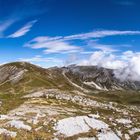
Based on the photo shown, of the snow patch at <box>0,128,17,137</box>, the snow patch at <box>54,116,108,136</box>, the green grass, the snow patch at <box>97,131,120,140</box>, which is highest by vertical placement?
the green grass

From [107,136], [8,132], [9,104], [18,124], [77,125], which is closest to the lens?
[8,132]

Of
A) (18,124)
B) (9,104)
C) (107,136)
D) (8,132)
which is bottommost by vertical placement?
(107,136)

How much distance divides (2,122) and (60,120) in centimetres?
1357

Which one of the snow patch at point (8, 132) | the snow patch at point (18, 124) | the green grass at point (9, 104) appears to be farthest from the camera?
the green grass at point (9, 104)

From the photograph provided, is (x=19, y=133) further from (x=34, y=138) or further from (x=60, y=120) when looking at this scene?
(x=60, y=120)

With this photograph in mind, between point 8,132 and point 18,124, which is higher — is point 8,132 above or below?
below

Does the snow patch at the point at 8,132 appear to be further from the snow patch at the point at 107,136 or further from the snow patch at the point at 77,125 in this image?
the snow patch at the point at 107,136

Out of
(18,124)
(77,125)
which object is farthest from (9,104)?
(77,125)

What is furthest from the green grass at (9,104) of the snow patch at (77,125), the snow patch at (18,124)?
the snow patch at (77,125)

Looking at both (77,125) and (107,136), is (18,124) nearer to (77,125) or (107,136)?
(77,125)

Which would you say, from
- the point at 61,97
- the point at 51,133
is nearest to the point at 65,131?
the point at 51,133

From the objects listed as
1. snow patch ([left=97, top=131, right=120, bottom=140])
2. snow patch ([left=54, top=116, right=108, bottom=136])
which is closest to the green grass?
snow patch ([left=54, top=116, right=108, bottom=136])

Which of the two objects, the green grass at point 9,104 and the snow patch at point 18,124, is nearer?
the snow patch at point 18,124

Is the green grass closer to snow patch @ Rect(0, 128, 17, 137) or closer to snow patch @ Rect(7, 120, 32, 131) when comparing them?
snow patch @ Rect(7, 120, 32, 131)
